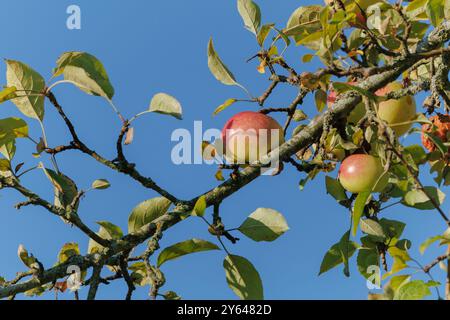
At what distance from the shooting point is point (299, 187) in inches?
77.2

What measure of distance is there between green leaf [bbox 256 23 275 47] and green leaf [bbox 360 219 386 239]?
2.57 ft

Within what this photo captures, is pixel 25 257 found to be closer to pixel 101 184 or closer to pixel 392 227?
pixel 101 184

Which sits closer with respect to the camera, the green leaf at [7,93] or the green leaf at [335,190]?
the green leaf at [7,93]

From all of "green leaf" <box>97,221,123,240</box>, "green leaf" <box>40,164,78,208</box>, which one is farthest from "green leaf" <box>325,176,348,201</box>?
"green leaf" <box>40,164,78,208</box>

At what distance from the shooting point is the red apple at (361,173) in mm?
1812

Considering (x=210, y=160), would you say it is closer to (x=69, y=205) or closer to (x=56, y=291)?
(x=69, y=205)

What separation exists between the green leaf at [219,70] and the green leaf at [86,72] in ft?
1.49

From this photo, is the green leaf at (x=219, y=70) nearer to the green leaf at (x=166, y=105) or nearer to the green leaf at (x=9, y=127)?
the green leaf at (x=166, y=105)

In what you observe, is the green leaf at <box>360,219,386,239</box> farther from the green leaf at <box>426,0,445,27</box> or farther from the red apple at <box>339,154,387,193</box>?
the green leaf at <box>426,0,445,27</box>

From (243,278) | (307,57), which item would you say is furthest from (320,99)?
(243,278)

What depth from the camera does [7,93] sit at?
67.1 inches

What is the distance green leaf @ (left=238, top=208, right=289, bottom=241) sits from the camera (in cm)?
176

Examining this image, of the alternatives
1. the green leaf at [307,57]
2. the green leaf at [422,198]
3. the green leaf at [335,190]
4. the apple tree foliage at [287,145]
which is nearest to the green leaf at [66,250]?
the apple tree foliage at [287,145]

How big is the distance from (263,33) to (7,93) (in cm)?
95
